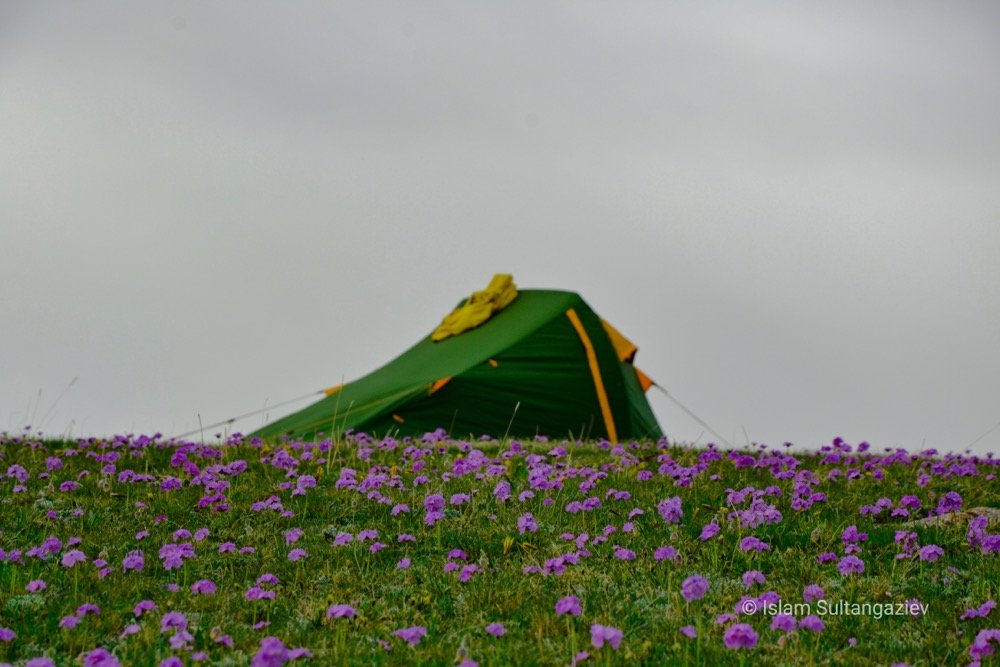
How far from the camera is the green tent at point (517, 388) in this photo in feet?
50.0

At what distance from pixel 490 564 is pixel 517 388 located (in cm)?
880

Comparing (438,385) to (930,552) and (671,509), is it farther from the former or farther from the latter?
(930,552)

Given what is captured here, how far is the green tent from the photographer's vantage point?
15234mm

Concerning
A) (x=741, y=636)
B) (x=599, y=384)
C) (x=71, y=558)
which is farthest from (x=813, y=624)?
(x=599, y=384)

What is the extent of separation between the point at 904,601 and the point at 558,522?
249 centimetres

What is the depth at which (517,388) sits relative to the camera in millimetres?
15523

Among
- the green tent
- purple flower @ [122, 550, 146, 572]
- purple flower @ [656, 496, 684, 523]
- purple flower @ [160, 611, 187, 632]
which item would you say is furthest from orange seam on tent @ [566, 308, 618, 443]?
purple flower @ [160, 611, 187, 632]

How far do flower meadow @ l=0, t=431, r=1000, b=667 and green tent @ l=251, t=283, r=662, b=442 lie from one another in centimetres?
490

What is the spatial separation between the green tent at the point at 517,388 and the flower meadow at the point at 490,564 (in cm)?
490

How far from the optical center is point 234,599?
6.12m

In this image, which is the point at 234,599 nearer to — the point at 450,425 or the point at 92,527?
the point at 92,527

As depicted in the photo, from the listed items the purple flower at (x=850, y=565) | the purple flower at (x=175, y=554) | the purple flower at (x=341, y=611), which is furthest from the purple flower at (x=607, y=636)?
the purple flower at (x=175, y=554)

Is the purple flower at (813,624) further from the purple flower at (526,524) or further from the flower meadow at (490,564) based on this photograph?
the purple flower at (526,524)

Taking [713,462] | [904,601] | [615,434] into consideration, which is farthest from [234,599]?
[615,434]
